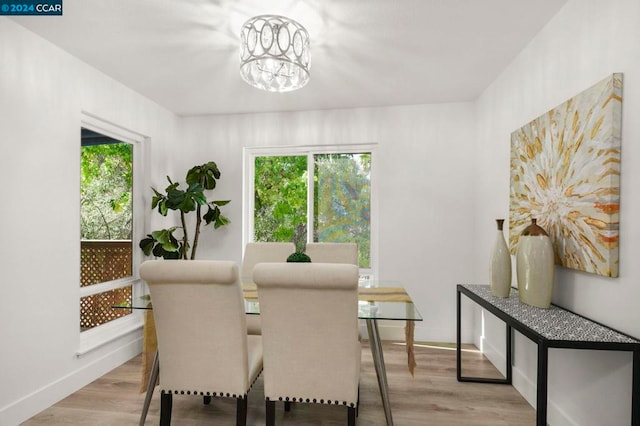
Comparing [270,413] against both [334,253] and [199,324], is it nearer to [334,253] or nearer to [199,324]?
[199,324]

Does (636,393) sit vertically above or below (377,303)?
below

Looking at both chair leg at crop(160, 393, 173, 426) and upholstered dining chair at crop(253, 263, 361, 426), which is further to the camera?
chair leg at crop(160, 393, 173, 426)

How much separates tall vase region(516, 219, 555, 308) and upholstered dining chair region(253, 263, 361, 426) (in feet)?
3.47

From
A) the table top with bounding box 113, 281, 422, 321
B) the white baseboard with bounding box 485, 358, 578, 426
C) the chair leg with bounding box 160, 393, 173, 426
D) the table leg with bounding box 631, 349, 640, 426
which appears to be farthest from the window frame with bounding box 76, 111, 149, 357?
the table leg with bounding box 631, 349, 640, 426

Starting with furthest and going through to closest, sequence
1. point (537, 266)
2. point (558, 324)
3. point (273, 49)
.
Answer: point (273, 49) → point (537, 266) → point (558, 324)

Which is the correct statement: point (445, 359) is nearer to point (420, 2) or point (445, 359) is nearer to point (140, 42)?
point (420, 2)

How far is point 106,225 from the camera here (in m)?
3.29

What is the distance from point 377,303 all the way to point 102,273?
8.04ft

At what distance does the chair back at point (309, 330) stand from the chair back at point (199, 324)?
0.14 m

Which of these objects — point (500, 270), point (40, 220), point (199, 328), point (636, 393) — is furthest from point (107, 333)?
point (636, 393)

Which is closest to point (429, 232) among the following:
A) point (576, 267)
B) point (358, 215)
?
point (358, 215)

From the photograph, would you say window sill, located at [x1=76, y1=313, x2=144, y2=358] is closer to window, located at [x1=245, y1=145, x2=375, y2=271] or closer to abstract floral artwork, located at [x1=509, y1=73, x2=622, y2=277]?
window, located at [x1=245, y1=145, x2=375, y2=271]

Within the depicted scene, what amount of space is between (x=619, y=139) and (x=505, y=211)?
1.39 meters

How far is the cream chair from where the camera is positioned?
3.19 m
